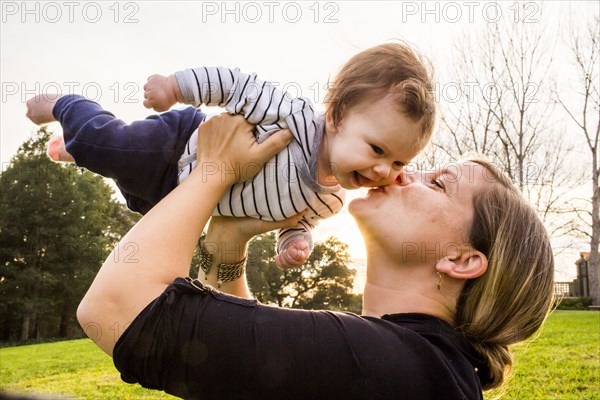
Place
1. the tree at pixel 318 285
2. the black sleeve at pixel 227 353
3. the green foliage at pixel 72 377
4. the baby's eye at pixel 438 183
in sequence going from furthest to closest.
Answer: the tree at pixel 318 285, the green foliage at pixel 72 377, the baby's eye at pixel 438 183, the black sleeve at pixel 227 353

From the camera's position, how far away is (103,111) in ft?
8.05

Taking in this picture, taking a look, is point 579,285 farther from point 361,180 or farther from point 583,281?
point 361,180

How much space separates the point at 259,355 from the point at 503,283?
0.95 m

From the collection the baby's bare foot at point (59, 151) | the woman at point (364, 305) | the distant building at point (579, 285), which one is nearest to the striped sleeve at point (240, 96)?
the woman at point (364, 305)

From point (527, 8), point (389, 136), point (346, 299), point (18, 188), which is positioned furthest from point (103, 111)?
point (18, 188)

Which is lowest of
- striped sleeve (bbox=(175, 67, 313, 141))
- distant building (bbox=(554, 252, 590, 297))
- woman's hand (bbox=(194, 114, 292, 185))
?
distant building (bbox=(554, 252, 590, 297))

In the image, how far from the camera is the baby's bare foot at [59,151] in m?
2.54

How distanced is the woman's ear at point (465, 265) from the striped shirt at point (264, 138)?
63cm

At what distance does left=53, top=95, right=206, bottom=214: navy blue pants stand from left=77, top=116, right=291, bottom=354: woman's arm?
0.47 meters

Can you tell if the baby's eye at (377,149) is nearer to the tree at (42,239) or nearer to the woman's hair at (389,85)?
the woman's hair at (389,85)

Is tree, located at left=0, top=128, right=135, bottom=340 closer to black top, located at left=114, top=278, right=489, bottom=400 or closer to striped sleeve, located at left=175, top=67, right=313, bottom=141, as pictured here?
striped sleeve, located at left=175, top=67, right=313, bottom=141

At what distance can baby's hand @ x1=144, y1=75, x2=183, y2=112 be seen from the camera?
2.18 metres

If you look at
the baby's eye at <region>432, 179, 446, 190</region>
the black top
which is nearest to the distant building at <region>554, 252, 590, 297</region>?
the baby's eye at <region>432, 179, 446, 190</region>

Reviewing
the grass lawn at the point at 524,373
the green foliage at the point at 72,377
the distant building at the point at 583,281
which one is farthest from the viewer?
the distant building at the point at 583,281
